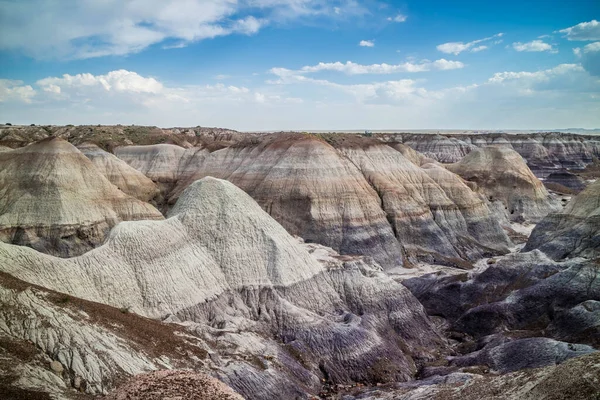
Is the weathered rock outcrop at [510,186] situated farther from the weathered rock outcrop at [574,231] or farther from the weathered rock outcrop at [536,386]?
the weathered rock outcrop at [536,386]

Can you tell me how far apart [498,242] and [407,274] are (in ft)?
57.7

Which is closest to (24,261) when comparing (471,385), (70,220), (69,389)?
(69,389)

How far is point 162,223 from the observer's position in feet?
99.6

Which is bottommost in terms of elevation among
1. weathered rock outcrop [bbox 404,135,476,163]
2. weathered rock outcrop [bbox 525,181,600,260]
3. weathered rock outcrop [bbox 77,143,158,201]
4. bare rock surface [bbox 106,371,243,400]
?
weathered rock outcrop [bbox 525,181,600,260]

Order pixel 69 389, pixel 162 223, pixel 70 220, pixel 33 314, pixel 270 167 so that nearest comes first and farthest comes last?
1. pixel 69 389
2. pixel 33 314
3. pixel 162 223
4. pixel 70 220
5. pixel 270 167

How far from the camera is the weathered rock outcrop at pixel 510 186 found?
69.6 metres

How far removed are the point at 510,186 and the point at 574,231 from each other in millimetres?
29069

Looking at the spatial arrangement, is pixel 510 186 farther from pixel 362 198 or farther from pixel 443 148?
pixel 443 148

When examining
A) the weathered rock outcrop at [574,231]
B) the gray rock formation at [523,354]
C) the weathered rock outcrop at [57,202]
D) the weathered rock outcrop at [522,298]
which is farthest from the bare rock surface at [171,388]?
the weathered rock outcrop at [574,231]

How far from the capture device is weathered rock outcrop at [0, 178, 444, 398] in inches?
941

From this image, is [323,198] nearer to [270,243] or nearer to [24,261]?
[270,243]

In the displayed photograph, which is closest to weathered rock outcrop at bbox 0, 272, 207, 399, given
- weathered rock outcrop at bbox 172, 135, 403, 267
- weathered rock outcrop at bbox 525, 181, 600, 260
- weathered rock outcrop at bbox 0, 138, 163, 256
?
weathered rock outcrop at bbox 0, 138, 163, 256

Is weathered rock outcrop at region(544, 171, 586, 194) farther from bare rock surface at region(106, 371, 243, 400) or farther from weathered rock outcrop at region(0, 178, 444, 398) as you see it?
bare rock surface at region(106, 371, 243, 400)

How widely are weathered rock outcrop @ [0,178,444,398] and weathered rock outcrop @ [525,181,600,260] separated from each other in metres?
18.2
